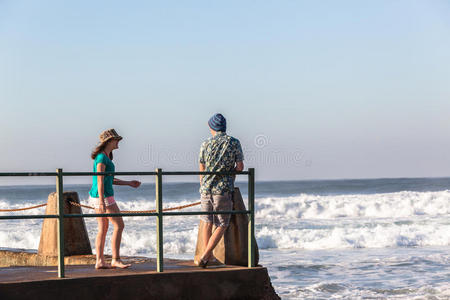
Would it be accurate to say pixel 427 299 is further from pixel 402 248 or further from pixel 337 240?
pixel 337 240

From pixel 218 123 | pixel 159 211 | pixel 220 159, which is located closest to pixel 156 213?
pixel 159 211

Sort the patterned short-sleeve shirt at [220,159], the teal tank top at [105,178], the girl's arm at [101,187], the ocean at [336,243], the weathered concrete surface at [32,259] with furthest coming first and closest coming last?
the ocean at [336,243], the weathered concrete surface at [32,259], the patterned short-sleeve shirt at [220,159], the teal tank top at [105,178], the girl's arm at [101,187]

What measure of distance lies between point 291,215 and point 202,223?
30815mm

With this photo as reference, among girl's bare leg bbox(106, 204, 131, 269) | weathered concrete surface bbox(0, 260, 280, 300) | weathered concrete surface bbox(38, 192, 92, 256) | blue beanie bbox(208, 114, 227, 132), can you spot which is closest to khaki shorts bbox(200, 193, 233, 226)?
weathered concrete surface bbox(0, 260, 280, 300)

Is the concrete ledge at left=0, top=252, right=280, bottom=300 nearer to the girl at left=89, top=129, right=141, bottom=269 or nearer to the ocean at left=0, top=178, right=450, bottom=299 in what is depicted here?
the girl at left=89, top=129, right=141, bottom=269

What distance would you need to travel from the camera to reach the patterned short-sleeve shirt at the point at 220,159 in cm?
746

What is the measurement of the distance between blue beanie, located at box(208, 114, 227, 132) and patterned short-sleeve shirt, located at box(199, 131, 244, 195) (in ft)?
0.17

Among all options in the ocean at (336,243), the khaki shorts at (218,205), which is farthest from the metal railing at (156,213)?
the ocean at (336,243)

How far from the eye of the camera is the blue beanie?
24.6 ft

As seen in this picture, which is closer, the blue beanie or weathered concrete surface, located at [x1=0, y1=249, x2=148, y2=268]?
the blue beanie

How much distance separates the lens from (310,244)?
23812 millimetres

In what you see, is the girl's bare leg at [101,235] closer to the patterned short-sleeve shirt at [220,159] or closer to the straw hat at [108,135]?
the straw hat at [108,135]

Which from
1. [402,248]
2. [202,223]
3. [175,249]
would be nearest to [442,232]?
[402,248]

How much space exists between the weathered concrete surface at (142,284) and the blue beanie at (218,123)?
4.55 ft
